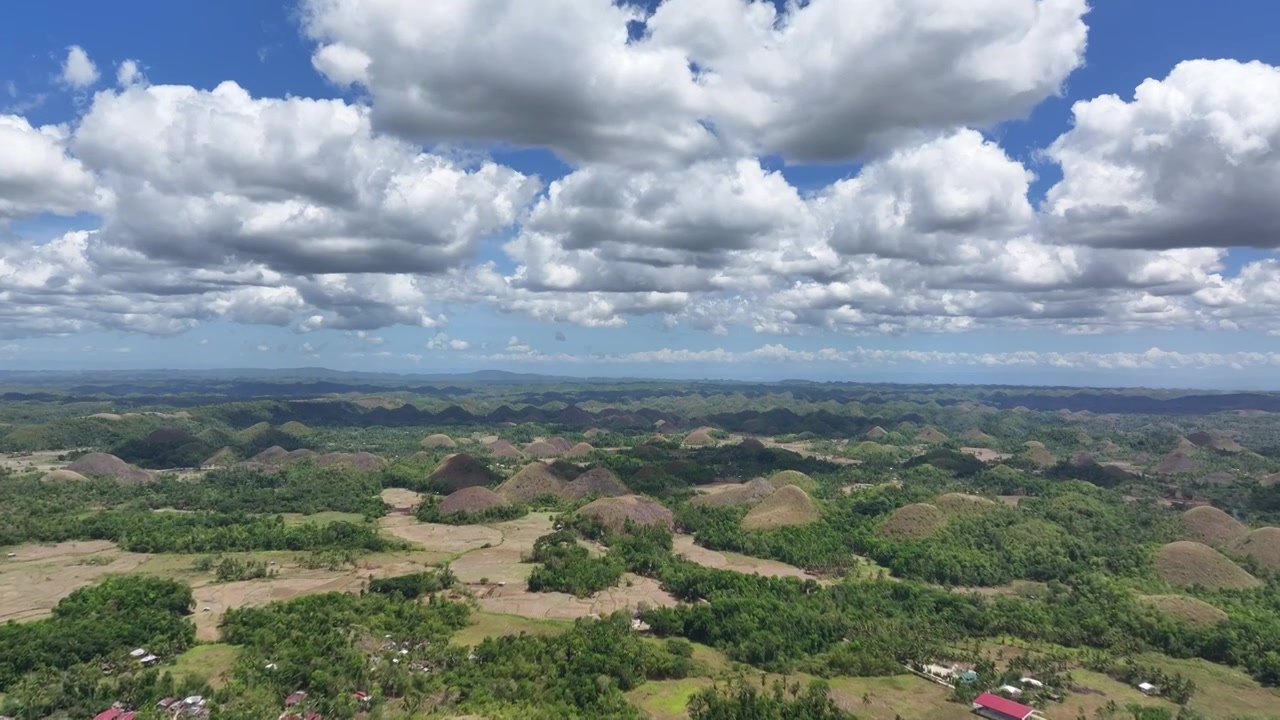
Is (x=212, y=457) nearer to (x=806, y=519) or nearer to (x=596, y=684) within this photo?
(x=806, y=519)

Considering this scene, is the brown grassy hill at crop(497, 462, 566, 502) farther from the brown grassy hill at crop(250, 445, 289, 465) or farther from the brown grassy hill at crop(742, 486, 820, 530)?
the brown grassy hill at crop(250, 445, 289, 465)

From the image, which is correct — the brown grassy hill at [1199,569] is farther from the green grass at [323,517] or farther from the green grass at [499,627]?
the green grass at [323,517]

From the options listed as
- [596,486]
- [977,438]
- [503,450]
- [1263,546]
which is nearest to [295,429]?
[503,450]

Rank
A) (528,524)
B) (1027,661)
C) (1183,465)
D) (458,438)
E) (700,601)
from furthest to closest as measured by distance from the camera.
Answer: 1. (458,438)
2. (1183,465)
3. (528,524)
4. (700,601)
5. (1027,661)

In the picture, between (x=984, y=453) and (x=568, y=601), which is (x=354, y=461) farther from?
(x=984, y=453)

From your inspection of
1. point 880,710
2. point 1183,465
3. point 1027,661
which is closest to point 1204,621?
point 1027,661

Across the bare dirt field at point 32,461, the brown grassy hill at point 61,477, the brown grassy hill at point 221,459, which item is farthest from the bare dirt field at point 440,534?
the bare dirt field at point 32,461

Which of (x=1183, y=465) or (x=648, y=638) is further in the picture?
(x=1183, y=465)
